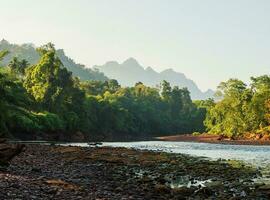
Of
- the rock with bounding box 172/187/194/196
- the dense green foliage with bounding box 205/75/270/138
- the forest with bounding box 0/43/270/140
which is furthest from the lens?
the dense green foliage with bounding box 205/75/270/138

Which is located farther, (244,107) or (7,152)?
(244,107)

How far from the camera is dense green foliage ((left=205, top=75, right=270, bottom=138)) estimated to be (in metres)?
150

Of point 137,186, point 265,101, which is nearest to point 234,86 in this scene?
point 265,101

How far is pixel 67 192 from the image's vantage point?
2211cm

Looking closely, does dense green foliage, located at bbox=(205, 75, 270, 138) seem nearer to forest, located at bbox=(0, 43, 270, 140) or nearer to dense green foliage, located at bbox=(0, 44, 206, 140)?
forest, located at bbox=(0, 43, 270, 140)

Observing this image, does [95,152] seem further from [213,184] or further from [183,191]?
[183,191]

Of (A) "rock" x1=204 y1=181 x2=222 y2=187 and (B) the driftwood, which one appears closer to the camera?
(B) the driftwood

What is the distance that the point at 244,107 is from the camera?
512 ft

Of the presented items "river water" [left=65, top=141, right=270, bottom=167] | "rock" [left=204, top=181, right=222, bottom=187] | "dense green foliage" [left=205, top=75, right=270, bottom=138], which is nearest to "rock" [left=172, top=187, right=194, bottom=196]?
"rock" [left=204, top=181, right=222, bottom=187]

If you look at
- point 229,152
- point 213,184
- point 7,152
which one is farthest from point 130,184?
point 229,152

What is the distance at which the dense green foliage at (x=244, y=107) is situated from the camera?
493ft

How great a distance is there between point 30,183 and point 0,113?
59.0 m

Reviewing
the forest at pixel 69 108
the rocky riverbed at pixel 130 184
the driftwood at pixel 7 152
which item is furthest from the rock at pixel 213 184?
the forest at pixel 69 108

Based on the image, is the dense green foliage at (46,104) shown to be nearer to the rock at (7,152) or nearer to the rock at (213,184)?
the rock at (7,152)
